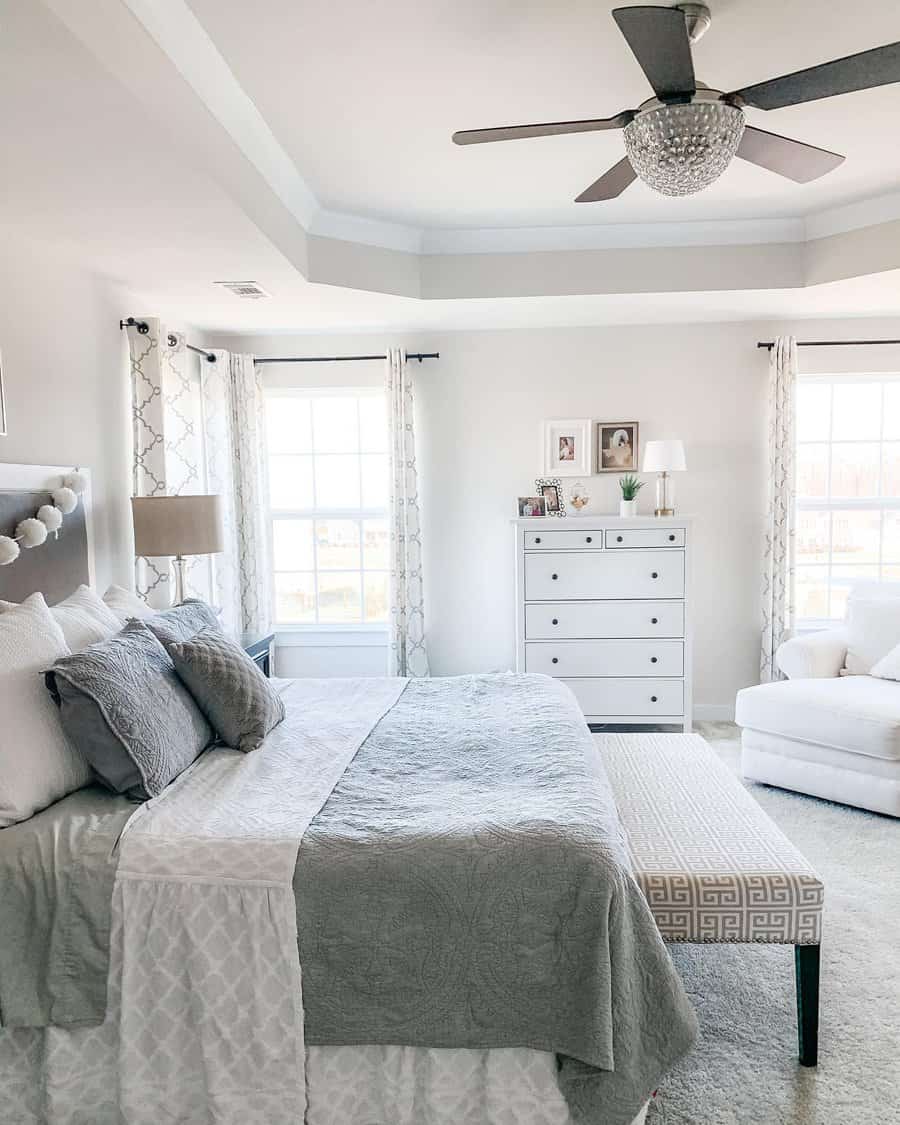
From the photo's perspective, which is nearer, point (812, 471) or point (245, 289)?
point (245, 289)

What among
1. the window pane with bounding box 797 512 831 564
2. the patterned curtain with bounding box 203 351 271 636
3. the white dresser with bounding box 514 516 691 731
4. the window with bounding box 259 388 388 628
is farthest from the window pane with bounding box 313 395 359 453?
the window pane with bounding box 797 512 831 564

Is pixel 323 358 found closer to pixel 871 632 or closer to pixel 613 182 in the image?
pixel 613 182

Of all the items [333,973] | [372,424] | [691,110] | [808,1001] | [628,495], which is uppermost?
[691,110]

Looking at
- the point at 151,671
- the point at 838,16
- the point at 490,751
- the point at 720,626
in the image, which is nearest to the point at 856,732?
the point at 720,626

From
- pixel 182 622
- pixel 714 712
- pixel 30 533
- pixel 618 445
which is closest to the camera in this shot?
pixel 182 622

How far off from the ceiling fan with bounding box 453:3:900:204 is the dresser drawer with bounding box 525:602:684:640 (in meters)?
2.58

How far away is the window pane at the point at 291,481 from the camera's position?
527cm

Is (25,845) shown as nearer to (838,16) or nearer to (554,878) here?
(554,878)

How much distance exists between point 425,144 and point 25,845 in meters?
2.68

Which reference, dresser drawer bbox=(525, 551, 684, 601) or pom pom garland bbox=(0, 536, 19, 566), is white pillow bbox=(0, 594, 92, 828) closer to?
pom pom garland bbox=(0, 536, 19, 566)

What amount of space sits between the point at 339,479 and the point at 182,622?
267 centimetres

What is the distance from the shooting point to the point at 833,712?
3.56 m

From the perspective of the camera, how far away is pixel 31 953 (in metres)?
1.78

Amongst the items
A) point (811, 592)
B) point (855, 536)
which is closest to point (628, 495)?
point (811, 592)
